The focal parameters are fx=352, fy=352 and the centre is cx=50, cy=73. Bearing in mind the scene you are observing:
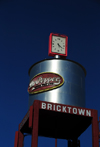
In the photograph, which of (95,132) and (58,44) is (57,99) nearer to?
(95,132)

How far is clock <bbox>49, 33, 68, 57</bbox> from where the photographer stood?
39.4 m

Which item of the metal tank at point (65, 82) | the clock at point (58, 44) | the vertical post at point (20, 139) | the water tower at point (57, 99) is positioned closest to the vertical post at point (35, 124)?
the water tower at point (57, 99)

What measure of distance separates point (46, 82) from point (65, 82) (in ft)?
6.32

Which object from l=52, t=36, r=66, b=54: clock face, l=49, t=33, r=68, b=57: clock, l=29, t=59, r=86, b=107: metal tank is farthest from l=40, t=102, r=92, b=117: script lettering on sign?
l=52, t=36, r=66, b=54: clock face

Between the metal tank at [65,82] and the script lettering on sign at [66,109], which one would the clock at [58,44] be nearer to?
the metal tank at [65,82]

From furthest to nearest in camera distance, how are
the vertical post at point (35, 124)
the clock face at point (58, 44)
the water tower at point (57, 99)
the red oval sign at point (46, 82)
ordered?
the clock face at point (58, 44) → the red oval sign at point (46, 82) → the water tower at point (57, 99) → the vertical post at point (35, 124)

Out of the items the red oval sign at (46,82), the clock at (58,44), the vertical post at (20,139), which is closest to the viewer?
the red oval sign at (46,82)

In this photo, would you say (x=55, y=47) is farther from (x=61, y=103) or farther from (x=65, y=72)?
(x=61, y=103)

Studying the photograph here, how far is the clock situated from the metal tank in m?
2.49

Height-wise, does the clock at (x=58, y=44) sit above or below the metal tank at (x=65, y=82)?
above

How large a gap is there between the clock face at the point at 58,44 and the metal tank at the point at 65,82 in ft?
9.11

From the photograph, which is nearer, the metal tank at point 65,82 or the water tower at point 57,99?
the water tower at point 57,99

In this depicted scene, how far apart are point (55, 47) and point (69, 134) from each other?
10.2 meters

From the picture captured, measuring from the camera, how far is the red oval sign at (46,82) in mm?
35447
